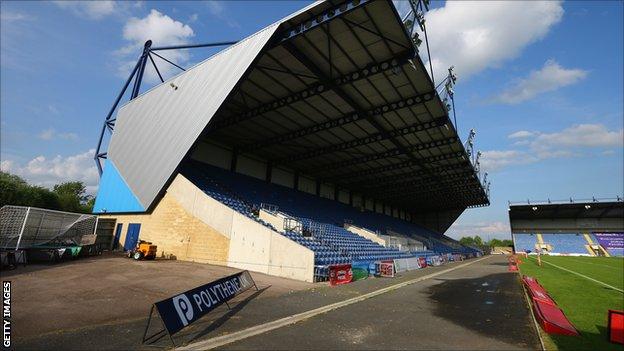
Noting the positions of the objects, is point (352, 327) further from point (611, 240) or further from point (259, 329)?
point (611, 240)

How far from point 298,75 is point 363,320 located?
15.4m

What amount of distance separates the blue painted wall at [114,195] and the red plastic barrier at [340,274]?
614 inches

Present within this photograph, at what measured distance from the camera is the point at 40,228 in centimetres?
1858

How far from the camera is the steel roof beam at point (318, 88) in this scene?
18.3 meters

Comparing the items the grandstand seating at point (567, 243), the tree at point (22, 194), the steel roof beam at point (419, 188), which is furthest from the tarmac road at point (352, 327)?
the grandstand seating at point (567, 243)

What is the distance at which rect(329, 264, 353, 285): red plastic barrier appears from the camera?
1598 centimetres

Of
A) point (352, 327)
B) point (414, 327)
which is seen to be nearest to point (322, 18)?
point (352, 327)

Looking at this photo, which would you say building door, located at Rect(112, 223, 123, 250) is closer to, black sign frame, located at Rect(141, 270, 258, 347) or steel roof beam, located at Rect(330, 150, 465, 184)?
black sign frame, located at Rect(141, 270, 258, 347)

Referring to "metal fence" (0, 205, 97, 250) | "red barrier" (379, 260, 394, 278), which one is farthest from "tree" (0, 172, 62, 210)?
"red barrier" (379, 260, 394, 278)

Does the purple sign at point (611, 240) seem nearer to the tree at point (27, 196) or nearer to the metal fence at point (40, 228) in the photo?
the metal fence at point (40, 228)

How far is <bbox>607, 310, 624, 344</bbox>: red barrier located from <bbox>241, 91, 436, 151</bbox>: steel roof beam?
1767cm

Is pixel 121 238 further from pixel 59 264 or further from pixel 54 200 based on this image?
pixel 54 200

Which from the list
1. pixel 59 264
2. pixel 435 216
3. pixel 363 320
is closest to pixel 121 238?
pixel 59 264

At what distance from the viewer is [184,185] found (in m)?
21.2
